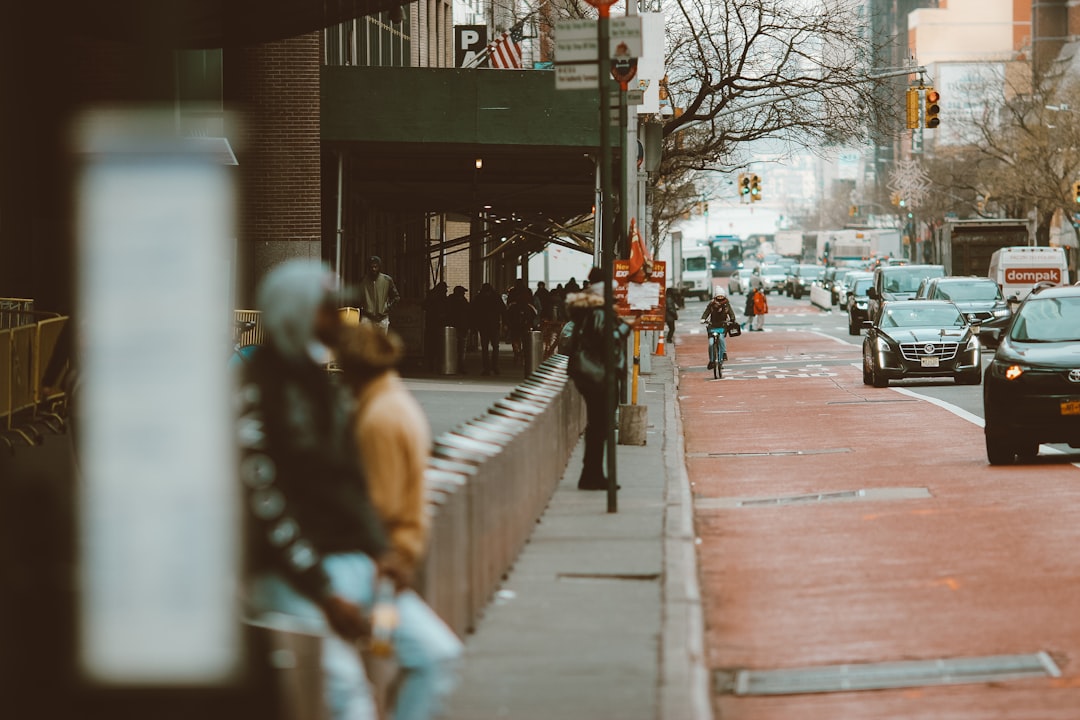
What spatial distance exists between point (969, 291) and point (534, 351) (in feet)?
50.4

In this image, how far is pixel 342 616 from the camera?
16.6ft

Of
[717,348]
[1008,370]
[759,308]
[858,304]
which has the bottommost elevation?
[717,348]

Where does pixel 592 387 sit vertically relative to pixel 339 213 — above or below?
below

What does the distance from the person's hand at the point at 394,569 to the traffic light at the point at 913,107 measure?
35.9 m

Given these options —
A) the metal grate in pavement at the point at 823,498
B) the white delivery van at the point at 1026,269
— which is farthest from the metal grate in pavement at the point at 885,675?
the white delivery van at the point at 1026,269

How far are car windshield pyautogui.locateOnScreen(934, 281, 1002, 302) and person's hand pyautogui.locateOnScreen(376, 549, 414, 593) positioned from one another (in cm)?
3864

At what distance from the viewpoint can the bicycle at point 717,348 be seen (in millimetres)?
35750

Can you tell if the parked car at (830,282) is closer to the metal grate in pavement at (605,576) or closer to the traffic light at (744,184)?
the traffic light at (744,184)

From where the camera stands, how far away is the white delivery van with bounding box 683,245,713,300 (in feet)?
337

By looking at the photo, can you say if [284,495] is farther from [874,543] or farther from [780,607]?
[874,543]

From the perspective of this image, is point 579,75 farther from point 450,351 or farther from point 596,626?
point 450,351

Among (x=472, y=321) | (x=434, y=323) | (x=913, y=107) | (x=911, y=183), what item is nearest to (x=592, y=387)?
(x=434, y=323)

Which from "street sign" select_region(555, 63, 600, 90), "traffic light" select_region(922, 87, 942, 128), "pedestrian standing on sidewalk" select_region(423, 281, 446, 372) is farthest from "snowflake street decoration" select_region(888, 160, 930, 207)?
"street sign" select_region(555, 63, 600, 90)

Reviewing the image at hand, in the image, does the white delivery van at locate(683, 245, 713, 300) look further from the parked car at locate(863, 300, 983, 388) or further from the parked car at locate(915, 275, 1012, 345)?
the parked car at locate(863, 300, 983, 388)
